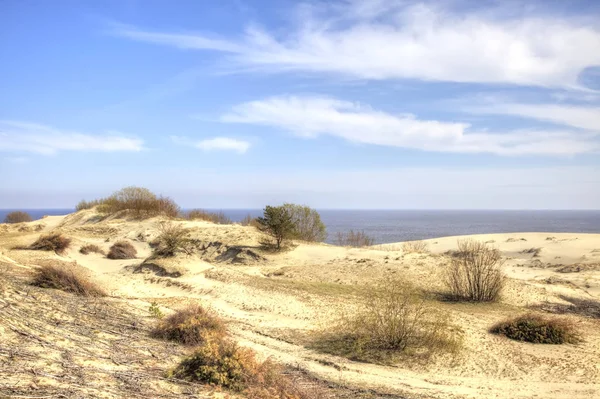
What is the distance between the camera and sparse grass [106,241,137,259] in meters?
23.1

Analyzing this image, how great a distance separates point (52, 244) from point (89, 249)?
6.45 feet

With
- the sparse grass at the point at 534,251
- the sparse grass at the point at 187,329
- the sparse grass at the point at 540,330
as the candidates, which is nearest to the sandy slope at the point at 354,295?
the sparse grass at the point at 540,330

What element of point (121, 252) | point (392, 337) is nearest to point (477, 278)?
point (392, 337)

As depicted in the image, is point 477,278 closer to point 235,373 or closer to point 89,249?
point 235,373

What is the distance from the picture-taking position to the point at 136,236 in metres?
28.4

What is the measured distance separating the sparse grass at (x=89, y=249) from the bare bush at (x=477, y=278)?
58.8 feet

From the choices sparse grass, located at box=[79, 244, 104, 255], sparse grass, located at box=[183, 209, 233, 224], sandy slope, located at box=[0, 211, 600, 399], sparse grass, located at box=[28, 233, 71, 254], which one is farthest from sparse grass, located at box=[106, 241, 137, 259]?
sparse grass, located at box=[183, 209, 233, 224]

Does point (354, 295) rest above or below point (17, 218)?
below

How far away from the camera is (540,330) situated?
10.6 meters

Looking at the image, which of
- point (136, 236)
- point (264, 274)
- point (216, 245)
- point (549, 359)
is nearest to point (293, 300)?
point (264, 274)

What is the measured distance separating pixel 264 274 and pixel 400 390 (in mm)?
12484

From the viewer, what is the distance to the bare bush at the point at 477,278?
15.4 meters

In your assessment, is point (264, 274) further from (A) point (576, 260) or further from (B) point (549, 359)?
(A) point (576, 260)

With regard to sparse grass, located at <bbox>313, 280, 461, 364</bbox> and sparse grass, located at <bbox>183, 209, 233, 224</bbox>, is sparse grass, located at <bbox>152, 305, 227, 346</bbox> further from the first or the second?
sparse grass, located at <bbox>183, 209, 233, 224</bbox>
